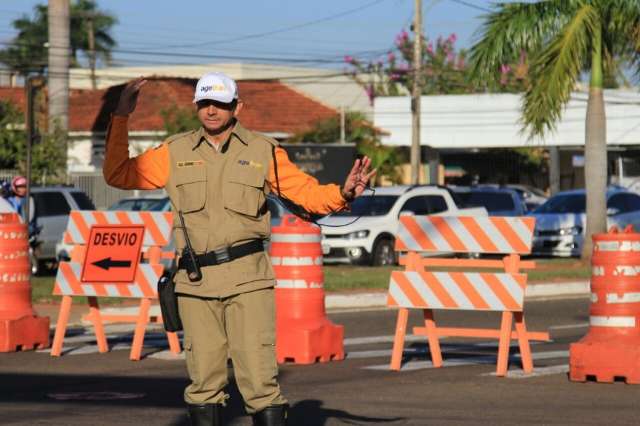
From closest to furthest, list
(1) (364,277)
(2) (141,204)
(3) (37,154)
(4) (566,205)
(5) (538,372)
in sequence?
1. (5) (538,372)
2. (1) (364,277)
3. (2) (141,204)
4. (4) (566,205)
5. (3) (37,154)

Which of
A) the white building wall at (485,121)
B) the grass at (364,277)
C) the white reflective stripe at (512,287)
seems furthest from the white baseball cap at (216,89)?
the white building wall at (485,121)

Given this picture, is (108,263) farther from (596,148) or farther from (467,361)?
(596,148)

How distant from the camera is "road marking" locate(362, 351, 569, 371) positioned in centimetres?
1299

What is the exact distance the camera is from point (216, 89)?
23.2ft

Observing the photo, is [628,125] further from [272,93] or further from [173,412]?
[173,412]

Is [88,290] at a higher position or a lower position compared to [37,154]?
lower

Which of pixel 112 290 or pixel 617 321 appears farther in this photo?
pixel 112 290

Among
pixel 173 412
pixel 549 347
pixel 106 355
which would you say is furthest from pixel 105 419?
pixel 549 347

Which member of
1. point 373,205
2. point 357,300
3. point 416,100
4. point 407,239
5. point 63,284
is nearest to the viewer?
point 407,239

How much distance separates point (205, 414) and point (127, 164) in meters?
1.30

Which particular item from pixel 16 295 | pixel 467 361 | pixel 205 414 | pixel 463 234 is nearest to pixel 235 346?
pixel 205 414

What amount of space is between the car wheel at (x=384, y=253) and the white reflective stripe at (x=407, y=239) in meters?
16.9

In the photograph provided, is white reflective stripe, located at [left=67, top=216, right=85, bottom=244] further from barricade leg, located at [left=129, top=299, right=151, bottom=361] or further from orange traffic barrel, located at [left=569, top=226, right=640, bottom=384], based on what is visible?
orange traffic barrel, located at [left=569, top=226, right=640, bottom=384]

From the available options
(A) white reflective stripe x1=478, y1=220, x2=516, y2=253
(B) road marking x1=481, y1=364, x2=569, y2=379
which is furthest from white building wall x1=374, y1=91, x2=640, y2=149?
(A) white reflective stripe x1=478, y1=220, x2=516, y2=253
